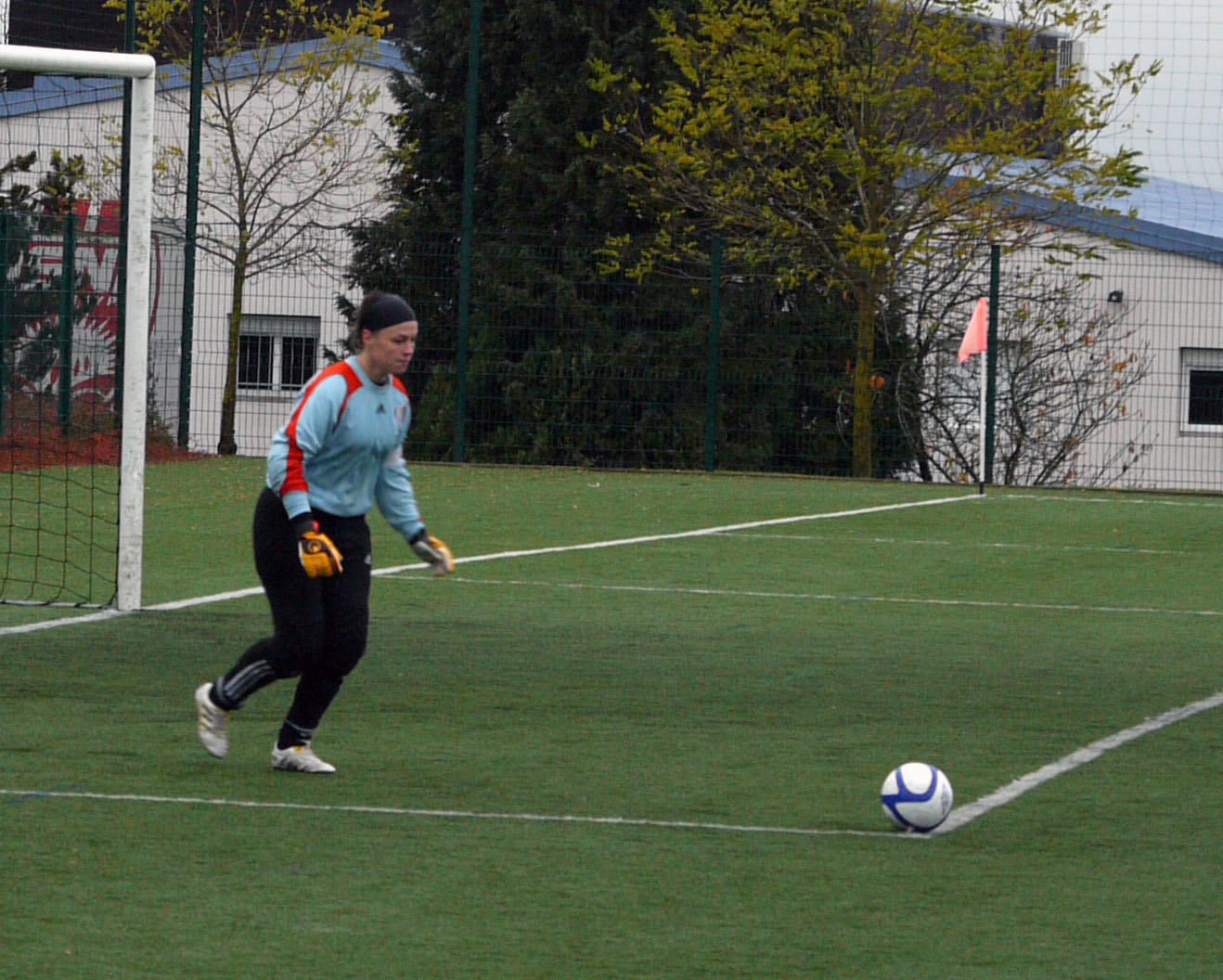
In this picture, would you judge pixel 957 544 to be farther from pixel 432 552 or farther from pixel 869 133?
pixel 432 552

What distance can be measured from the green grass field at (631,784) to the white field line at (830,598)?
0.16ft

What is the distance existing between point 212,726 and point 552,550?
7754mm

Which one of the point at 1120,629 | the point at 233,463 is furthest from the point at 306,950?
the point at 233,463

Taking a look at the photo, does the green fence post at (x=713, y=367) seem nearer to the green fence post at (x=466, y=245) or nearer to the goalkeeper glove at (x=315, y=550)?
the green fence post at (x=466, y=245)

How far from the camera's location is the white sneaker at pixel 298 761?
269 inches

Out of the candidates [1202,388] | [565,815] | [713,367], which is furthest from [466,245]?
[565,815]

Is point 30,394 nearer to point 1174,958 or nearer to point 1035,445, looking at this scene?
point 1035,445

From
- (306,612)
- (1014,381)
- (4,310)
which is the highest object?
(4,310)

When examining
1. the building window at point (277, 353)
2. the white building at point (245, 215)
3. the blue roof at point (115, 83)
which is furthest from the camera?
the blue roof at point (115, 83)

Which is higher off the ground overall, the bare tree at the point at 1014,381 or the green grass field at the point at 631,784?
the bare tree at the point at 1014,381

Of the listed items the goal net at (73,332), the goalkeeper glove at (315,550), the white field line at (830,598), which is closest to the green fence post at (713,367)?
the goal net at (73,332)

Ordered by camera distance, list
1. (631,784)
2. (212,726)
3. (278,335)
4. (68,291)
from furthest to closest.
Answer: (278,335) < (68,291) < (212,726) < (631,784)

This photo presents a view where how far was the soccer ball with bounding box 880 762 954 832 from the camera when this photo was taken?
19.7 ft

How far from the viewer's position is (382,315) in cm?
652
